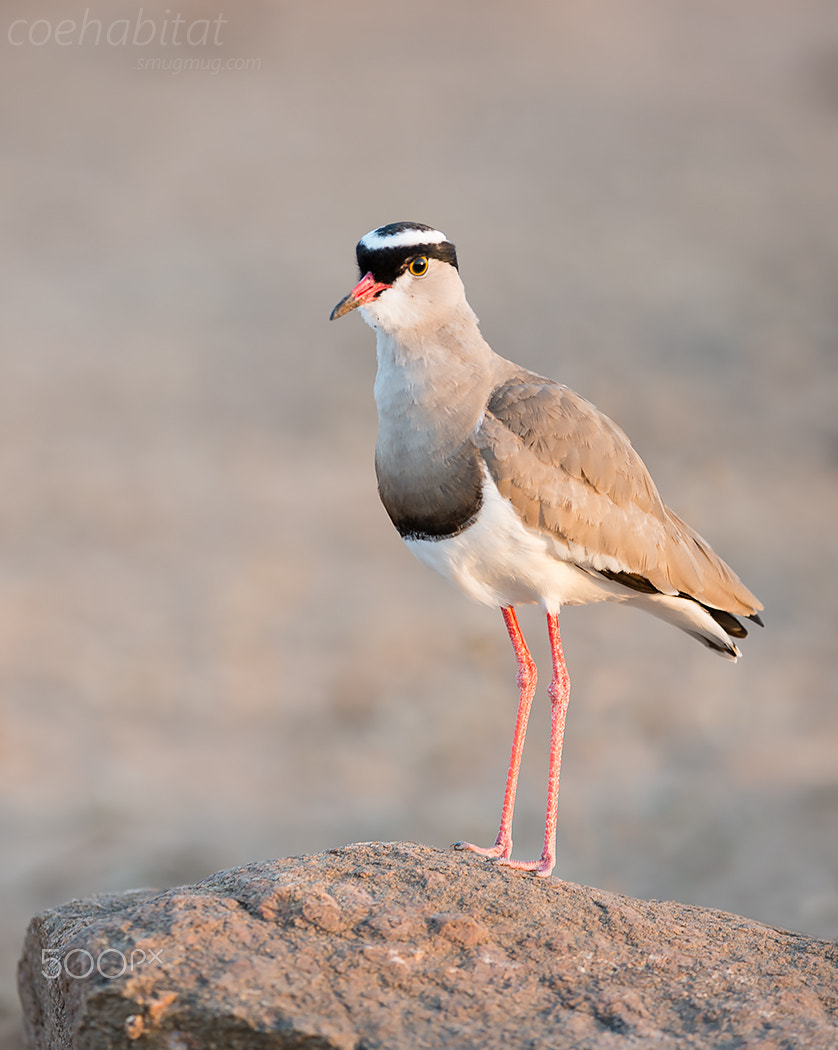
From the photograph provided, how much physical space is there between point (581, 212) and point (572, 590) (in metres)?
15.5

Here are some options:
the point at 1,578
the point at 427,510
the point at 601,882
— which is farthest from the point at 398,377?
the point at 1,578

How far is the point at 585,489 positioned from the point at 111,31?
20307 mm

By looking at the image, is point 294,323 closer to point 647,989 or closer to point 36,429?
point 36,429

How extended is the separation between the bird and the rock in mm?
673

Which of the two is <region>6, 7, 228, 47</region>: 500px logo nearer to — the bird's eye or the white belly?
the bird's eye

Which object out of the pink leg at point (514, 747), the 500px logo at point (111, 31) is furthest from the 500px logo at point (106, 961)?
the 500px logo at point (111, 31)

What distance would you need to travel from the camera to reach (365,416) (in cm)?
1631

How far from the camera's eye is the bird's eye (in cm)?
526

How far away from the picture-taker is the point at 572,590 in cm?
545

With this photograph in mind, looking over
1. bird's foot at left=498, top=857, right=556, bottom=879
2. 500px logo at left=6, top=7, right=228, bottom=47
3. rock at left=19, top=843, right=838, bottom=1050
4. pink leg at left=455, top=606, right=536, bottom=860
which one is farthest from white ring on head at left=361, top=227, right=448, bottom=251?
500px logo at left=6, top=7, right=228, bottom=47

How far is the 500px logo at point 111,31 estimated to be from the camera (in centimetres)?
2242

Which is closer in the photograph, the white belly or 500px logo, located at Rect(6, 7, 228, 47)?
the white belly

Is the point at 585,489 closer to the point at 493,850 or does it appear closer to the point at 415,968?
the point at 493,850

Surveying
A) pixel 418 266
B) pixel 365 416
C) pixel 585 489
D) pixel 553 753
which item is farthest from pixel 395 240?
pixel 365 416
